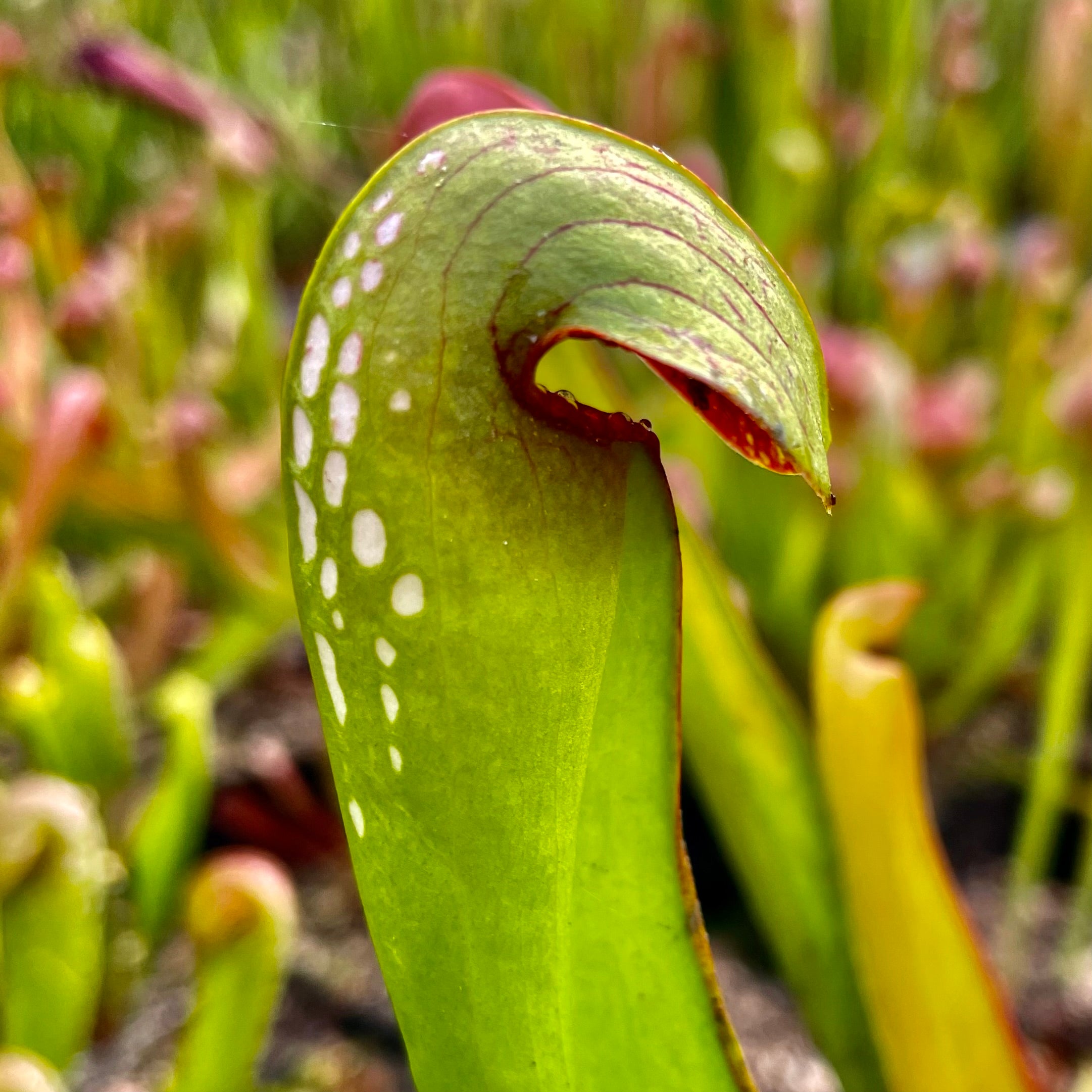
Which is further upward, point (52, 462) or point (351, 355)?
point (351, 355)

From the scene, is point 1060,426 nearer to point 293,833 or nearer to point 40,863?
point 40,863

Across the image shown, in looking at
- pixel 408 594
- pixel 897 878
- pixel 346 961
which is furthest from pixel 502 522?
pixel 346 961

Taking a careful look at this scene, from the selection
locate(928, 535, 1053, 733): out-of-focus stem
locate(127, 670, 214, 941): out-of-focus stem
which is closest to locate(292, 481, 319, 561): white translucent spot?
locate(127, 670, 214, 941): out-of-focus stem

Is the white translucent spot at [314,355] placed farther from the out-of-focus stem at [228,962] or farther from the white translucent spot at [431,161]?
the out-of-focus stem at [228,962]

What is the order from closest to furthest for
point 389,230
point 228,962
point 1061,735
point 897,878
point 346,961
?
point 389,230 → point 897,878 → point 228,962 → point 1061,735 → point 346,961

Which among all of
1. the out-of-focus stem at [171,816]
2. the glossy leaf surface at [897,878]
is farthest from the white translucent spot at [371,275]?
the out-of-focus stem at [171,816]

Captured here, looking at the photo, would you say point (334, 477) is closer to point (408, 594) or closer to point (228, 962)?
point (408, 594)
